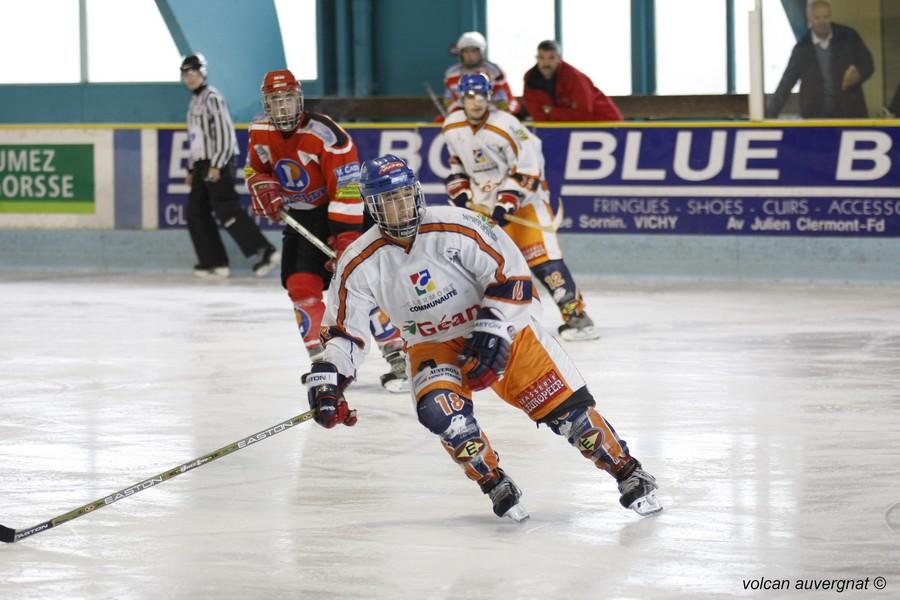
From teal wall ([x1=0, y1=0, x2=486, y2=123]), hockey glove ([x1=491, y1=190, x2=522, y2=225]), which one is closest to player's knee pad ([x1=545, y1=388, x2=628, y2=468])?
hockey glove ([x1=491, y1=190, x2=522, y2=225])

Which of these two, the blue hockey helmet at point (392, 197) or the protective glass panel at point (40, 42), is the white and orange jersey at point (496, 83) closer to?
the blue hockey helmet at point (392, 197)

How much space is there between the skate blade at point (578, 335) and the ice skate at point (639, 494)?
12.9 feet

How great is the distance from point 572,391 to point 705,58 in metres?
11.6

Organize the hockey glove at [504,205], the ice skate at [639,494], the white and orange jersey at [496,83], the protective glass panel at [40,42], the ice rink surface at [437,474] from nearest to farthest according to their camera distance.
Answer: the ice rink surface at [437,474] < the ice skate at [639,494] < the hockey glove at [504,205] < the white and orange jersey at [496,83] < the protective glass panel at [40,42]

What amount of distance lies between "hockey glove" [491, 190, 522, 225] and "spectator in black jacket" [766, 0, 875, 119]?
3.42 m

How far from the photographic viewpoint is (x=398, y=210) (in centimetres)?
440

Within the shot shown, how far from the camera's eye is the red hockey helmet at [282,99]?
22.4 ft

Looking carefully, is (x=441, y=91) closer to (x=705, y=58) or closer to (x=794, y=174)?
(x=705, y=58)

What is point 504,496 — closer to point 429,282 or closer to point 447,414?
point 447,414

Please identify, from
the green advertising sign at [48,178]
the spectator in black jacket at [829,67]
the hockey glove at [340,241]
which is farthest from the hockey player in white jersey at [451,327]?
the green advertising sign at [48,178]

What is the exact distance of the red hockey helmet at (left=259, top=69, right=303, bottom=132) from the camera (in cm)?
684

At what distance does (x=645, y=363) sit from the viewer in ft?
25.0

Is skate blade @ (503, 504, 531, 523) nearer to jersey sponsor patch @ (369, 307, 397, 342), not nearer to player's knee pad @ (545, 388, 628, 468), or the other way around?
player's knee pad @ (545, 388, 628, 468)

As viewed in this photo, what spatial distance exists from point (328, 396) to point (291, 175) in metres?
2.86
